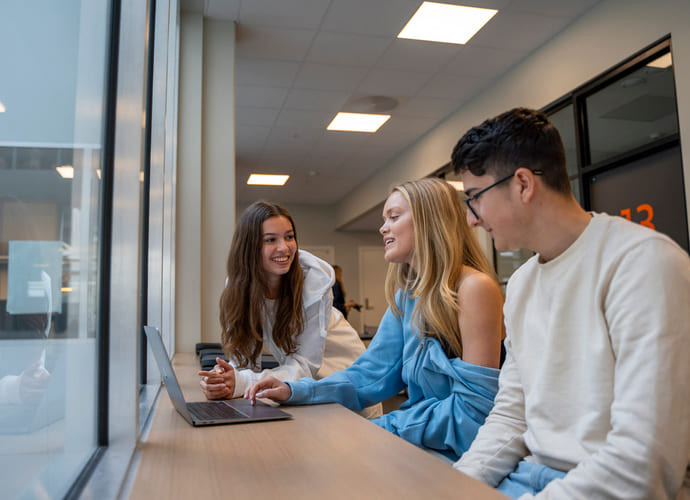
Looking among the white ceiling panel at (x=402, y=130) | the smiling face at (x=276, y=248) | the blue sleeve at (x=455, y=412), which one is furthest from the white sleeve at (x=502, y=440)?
the white ceiling panel at (x=402, y=130)

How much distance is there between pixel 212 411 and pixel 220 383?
234 millimetres

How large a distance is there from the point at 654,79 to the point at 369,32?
1867 mm

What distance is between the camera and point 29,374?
2.01 feet

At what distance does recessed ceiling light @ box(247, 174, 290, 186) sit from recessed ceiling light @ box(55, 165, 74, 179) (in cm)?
726

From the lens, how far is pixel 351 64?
4.52m

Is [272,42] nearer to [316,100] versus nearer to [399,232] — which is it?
[316,100]

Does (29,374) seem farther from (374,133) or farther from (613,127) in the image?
(374,133)

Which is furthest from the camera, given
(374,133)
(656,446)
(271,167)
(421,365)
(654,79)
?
(271,167)

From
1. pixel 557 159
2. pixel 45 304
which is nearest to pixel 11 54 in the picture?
pixel 45 304

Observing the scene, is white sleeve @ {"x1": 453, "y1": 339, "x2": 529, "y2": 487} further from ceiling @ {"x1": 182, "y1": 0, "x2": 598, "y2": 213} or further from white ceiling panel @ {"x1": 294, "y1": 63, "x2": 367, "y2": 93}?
white ceiling panel @ {"x1": 294, "y1": 63, "x2": 367, "y2": 93}

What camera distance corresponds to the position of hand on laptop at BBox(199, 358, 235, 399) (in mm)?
1562

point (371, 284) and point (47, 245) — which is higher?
point (371, 284)

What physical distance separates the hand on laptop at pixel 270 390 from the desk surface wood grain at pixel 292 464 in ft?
0.57

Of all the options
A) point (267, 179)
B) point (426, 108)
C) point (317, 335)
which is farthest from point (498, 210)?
point (267, 179)
